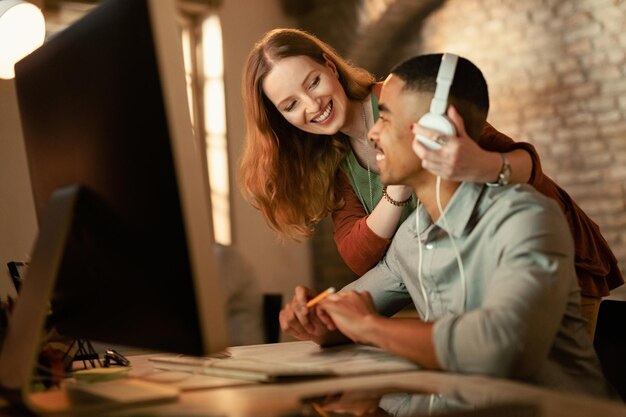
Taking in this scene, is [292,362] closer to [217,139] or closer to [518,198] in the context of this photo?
[518,198]

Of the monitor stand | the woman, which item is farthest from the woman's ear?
the monitor stand

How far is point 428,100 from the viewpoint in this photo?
51.2 inches

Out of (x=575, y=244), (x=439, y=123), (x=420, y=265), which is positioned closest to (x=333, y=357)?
(x=420, y=265)

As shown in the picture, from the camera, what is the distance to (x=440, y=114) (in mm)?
1196

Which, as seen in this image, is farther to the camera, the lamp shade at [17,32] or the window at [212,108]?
the window at [212,108]

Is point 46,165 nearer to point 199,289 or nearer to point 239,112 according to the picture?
point 199,289

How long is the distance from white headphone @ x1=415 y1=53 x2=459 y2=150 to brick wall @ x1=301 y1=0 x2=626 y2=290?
4025mm

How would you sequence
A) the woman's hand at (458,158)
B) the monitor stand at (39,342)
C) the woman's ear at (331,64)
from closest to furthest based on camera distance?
the monitor stand at (39,342) → the woman's hand at (458,158) → the woman's ear at (331,64)

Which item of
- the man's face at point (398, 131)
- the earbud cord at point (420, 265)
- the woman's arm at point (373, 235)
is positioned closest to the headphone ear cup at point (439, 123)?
the man's face at point (398, 131)

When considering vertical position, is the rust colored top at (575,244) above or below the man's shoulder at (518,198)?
below

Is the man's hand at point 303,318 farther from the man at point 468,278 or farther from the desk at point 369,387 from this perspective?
the desk at point 369,387

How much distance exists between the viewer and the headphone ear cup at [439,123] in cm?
119

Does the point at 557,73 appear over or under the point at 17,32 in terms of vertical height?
under

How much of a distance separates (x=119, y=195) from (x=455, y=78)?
0.61 meters
